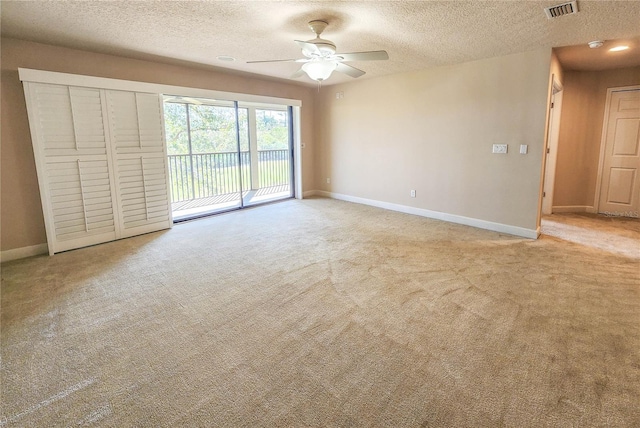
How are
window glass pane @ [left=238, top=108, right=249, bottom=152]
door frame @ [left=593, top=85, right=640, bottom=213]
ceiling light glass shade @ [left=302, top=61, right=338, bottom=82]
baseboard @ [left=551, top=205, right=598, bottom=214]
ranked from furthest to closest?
window glass pane @ [left=238, top=108, right=249, bottom=152] < baseboard @ [left=551, top=205, right=598, bottom=214] < door frame @ [left=593, top=85, right=640, bottom=213] < ceiling light glass shade @ [left=302, top=61, right=338, bottom=82]

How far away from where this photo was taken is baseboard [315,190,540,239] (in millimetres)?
4422

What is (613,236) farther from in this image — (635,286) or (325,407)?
(325,407)

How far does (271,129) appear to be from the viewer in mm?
Result: 8117

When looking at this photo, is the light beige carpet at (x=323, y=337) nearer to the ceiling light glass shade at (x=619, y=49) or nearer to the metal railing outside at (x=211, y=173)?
the ceiling light glass shade at (x=619, y=49)

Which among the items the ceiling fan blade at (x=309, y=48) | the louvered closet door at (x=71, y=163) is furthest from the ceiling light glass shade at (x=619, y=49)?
the louvered closet door at (x=71, y=163)

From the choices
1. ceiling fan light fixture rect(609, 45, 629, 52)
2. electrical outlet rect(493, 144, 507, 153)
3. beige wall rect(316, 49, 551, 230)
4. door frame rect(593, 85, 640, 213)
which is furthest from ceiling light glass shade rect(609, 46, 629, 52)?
electrical outlet rect(493, 144, 507, 153)

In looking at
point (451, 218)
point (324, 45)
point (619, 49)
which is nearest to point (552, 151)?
point (619, 49)

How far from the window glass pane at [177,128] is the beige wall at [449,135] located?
9.68ft

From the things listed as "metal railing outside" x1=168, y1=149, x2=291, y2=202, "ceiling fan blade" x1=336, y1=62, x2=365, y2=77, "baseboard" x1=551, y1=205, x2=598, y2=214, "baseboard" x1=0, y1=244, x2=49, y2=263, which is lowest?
"baseboard" x1=0, y1=244, x2=49, y2=263

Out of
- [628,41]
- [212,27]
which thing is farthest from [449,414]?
[628,41]

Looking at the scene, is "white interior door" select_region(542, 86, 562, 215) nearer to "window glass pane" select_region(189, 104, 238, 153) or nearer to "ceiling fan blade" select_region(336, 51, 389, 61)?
"ceiling fan blade" select_region(336, 51, 389, 61)

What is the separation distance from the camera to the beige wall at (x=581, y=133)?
5.38 meters

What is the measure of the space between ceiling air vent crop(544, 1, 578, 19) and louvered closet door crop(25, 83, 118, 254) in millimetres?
4847

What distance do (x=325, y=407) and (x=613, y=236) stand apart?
4.89 metres
